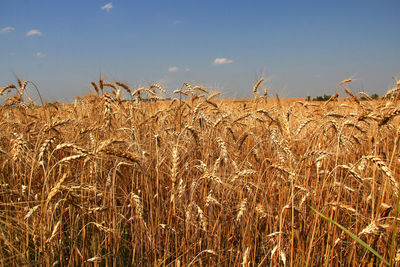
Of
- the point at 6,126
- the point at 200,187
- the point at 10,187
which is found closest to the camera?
the point at 10,187

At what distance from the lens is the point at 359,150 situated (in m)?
3.42

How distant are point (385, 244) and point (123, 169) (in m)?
2.19

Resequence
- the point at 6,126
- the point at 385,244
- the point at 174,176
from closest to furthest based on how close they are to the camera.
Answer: the point at 174,176 → the point at 385,244 → the point at 6,126

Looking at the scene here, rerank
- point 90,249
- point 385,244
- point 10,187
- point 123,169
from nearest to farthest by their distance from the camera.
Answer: point 385,244
point 90,249
point 10,187
point 123,169

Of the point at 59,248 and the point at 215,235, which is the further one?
the point at 215,235

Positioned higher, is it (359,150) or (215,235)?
(359,150)

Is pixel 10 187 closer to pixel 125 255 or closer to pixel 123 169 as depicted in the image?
pixel 123 169

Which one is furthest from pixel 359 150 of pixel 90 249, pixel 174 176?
pixel 90 249

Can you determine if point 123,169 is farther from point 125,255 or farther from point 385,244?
point 385,244

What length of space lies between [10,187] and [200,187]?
158 centimetres

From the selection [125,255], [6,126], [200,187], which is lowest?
[125,255]

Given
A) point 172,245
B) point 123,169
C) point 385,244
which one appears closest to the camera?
point 385,244

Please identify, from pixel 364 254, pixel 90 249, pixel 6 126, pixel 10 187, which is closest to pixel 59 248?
pixel 90 249

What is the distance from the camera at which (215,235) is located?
1.82 meters
